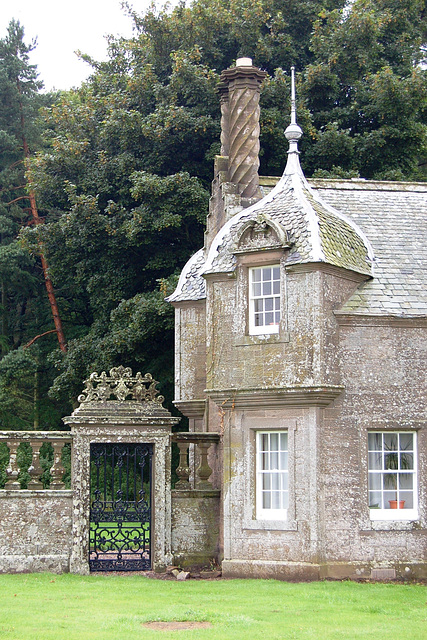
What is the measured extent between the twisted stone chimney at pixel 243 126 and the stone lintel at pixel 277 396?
5877 millimetres

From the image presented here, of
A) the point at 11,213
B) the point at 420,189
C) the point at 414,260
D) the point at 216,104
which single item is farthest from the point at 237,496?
the point at 11,213

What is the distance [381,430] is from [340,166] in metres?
15.1

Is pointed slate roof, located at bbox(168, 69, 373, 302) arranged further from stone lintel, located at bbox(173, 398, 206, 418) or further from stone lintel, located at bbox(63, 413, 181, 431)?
stone lintel, located at bbox(173, 398, 206, 418)

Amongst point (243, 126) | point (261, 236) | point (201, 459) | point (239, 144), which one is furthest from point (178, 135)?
point (201, 459)

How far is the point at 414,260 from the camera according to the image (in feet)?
64.3

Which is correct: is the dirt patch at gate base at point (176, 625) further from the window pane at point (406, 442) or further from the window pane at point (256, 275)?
the window pane at point (256, 275)

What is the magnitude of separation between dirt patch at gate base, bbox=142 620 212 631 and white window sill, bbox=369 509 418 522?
5659 mm

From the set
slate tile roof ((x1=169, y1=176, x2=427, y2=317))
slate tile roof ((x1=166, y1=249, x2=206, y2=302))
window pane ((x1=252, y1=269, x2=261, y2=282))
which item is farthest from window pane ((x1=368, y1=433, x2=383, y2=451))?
slate tile roof ((x1=166, y1=249, x2=206, y2=302))

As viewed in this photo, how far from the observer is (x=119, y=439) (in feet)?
60.3

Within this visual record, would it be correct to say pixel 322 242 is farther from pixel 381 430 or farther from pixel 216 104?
pixel 216 104

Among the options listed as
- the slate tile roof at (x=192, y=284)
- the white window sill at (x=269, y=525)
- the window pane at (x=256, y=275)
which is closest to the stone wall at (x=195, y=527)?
the white window sill at (x=269, y=525)

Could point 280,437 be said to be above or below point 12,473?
above

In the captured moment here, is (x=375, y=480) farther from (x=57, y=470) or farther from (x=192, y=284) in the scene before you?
(x=192, y=284)

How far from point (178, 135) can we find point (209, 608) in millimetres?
19958
